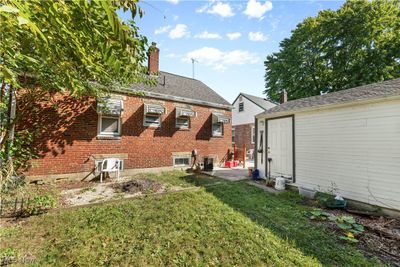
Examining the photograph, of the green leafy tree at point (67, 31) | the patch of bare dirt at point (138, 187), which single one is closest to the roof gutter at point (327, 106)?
the patch of bare dirt at point (138, 187)

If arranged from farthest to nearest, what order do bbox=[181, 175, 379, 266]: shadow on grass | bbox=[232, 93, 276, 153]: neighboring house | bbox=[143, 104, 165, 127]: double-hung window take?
bbox=[232, 93, 276, 153]: neighboring house, bbox=[143, 104, 165, 127]: double-hung window, bbox=[181, 175, 379, 266]: shadow on grass

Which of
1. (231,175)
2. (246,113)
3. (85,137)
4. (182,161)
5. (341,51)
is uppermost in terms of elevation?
(341,51)

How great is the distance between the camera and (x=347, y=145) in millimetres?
6023

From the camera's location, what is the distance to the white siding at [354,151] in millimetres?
5074

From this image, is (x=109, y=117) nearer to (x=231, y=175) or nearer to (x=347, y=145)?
(x=231, y=175)

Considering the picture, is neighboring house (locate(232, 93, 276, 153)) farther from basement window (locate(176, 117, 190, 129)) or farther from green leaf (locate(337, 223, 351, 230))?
green leaf (locate(337, 223, 351, 230))

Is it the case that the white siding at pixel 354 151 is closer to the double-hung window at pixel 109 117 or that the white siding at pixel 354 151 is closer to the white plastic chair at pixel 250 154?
the double-hung window at pixel 109 117

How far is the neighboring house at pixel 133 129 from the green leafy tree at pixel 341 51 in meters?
11.2

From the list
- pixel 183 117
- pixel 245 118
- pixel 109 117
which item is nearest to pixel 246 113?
pixel 245 118

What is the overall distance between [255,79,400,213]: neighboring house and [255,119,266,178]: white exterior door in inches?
21.7

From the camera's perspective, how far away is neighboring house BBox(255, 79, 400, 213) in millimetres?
5109

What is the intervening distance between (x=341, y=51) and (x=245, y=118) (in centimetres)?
1043

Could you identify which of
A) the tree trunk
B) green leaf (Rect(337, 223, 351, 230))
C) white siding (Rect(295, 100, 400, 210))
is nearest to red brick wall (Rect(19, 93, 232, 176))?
the tree trunk

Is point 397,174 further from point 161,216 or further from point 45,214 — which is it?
point 45,214
